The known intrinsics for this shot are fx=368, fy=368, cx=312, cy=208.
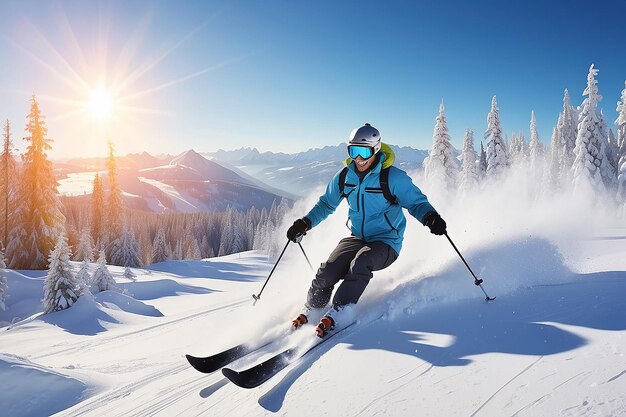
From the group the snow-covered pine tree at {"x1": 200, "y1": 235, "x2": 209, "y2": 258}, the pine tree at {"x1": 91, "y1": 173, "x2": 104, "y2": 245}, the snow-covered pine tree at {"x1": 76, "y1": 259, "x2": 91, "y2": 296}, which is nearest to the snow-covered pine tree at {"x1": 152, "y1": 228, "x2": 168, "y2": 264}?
the pine tree at {"x1": 91, "y1": 173, "x2": 104, "y2": 245}

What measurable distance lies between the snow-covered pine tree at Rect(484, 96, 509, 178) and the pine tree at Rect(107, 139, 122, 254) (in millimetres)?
41180

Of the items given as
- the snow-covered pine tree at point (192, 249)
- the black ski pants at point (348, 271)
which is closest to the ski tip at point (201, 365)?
the black ski pants at point (348, 271)

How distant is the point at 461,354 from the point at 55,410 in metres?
5.23

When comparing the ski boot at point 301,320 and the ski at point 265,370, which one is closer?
the ski at point 265,370

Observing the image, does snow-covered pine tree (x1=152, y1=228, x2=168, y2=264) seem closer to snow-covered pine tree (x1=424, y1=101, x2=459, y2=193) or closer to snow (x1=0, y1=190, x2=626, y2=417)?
snow-covered pine tree (x1=424, y1=101, x2=459, y2=193)

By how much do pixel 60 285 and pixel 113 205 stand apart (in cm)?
2966

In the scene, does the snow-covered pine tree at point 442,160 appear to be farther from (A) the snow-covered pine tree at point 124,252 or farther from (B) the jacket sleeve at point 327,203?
(A) the snow-covered pine tree at point 124,252

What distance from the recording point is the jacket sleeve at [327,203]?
5527 mm

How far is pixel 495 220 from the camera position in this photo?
22.7ft

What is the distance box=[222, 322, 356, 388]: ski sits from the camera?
2996 mm

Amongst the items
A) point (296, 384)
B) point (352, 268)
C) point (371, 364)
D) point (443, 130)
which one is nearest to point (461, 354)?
point (371, 364)

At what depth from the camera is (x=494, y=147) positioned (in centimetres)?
3306

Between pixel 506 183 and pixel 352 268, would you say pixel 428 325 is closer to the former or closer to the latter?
pixel 352 268

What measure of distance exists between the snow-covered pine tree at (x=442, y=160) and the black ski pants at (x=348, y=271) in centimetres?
2583
